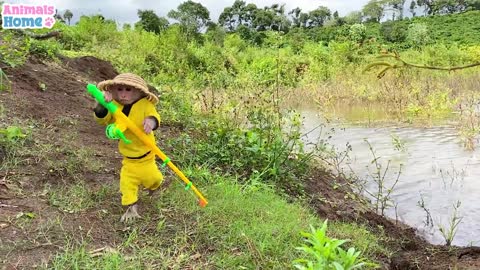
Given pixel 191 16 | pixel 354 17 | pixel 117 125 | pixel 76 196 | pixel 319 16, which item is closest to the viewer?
pixel 117 125

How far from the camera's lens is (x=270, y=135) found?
17.3ft

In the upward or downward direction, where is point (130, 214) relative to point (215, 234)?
upward

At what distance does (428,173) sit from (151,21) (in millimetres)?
19217

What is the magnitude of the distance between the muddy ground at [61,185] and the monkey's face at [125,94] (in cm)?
77

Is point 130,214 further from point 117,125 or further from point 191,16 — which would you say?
point 191,16

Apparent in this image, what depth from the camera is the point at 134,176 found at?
10.9 feet

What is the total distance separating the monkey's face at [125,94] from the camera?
327 cm

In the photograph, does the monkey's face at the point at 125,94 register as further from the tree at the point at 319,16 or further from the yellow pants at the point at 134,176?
the tree at the point at 319,16

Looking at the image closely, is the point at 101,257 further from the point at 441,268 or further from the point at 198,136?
the point at 198,136

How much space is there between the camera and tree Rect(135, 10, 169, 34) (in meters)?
23.1

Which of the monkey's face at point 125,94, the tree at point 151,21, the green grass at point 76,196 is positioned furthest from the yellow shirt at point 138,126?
the tree at point 151,21

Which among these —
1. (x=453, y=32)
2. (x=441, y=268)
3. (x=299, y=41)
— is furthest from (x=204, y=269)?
(x=453, y=32)

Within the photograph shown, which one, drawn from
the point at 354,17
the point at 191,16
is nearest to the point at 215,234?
the point at 191,16

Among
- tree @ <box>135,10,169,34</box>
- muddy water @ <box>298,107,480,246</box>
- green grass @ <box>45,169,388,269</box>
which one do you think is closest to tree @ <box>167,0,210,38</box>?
tree @ <box>135,10,169,34</box>
